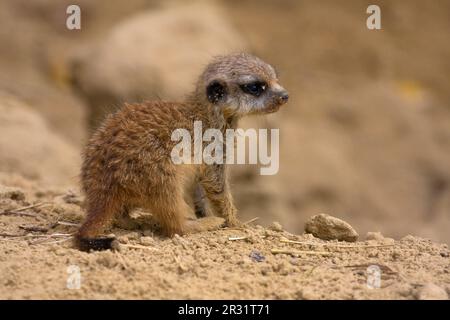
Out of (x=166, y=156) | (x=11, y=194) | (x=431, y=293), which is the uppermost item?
(x=166, y=156)

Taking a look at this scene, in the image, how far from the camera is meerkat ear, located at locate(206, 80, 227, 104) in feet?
Answer: 17.3

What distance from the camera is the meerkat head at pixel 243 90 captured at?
17.3 ft

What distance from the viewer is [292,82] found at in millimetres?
12805

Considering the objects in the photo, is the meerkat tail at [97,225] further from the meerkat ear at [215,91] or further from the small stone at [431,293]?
the small stone at [431,293]

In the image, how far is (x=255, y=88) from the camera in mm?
5309

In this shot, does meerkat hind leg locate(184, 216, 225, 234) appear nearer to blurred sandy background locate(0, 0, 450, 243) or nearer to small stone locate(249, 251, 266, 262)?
small stone locate(249, 251, 266, 262)

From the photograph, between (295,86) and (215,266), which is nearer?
(215,266)

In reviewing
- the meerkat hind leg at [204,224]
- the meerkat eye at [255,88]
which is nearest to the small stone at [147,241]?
the meerkat hind leg at [204,224]

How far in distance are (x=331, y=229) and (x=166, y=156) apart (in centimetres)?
122

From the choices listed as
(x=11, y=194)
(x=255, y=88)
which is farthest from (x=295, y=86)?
(x=11, y=194)

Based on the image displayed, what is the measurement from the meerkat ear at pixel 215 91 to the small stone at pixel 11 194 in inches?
66.2

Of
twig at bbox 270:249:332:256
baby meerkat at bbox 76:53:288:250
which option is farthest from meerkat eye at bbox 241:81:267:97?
twig at bbox 270:249:332:256

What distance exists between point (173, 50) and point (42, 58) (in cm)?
403

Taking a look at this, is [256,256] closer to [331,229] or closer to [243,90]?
[331,229]
